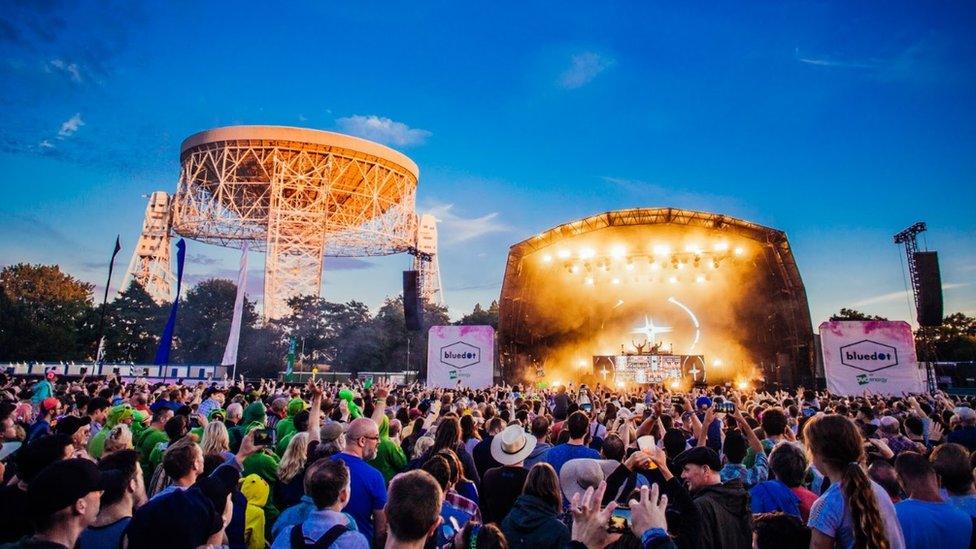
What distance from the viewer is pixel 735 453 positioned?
447cm

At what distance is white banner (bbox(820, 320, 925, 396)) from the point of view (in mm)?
19641

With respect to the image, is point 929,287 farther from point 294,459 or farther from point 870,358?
point 294,459

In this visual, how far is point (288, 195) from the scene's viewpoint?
42250 mm

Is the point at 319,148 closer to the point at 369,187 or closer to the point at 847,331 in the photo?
the point at 369,187

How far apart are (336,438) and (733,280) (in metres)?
25.2

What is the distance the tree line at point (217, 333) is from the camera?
38.2 meters

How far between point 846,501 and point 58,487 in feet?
12.4

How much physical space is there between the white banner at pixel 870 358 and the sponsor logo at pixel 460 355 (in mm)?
14114

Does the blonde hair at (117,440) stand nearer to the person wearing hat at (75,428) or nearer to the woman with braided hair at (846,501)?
the person wearing hat at (75,428)

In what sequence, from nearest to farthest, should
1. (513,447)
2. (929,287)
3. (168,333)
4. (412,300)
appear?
(513,447), (168,333), (929,287), (412,300)

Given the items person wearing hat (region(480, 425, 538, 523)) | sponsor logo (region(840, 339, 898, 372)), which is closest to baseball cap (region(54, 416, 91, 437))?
person wearing hat (region(480, 425, 538, 523))

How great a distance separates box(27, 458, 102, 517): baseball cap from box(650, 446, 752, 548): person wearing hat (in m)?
2.79

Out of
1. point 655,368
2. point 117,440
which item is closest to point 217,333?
point 655,368

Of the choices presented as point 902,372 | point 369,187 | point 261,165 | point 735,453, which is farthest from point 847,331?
point 261,165
